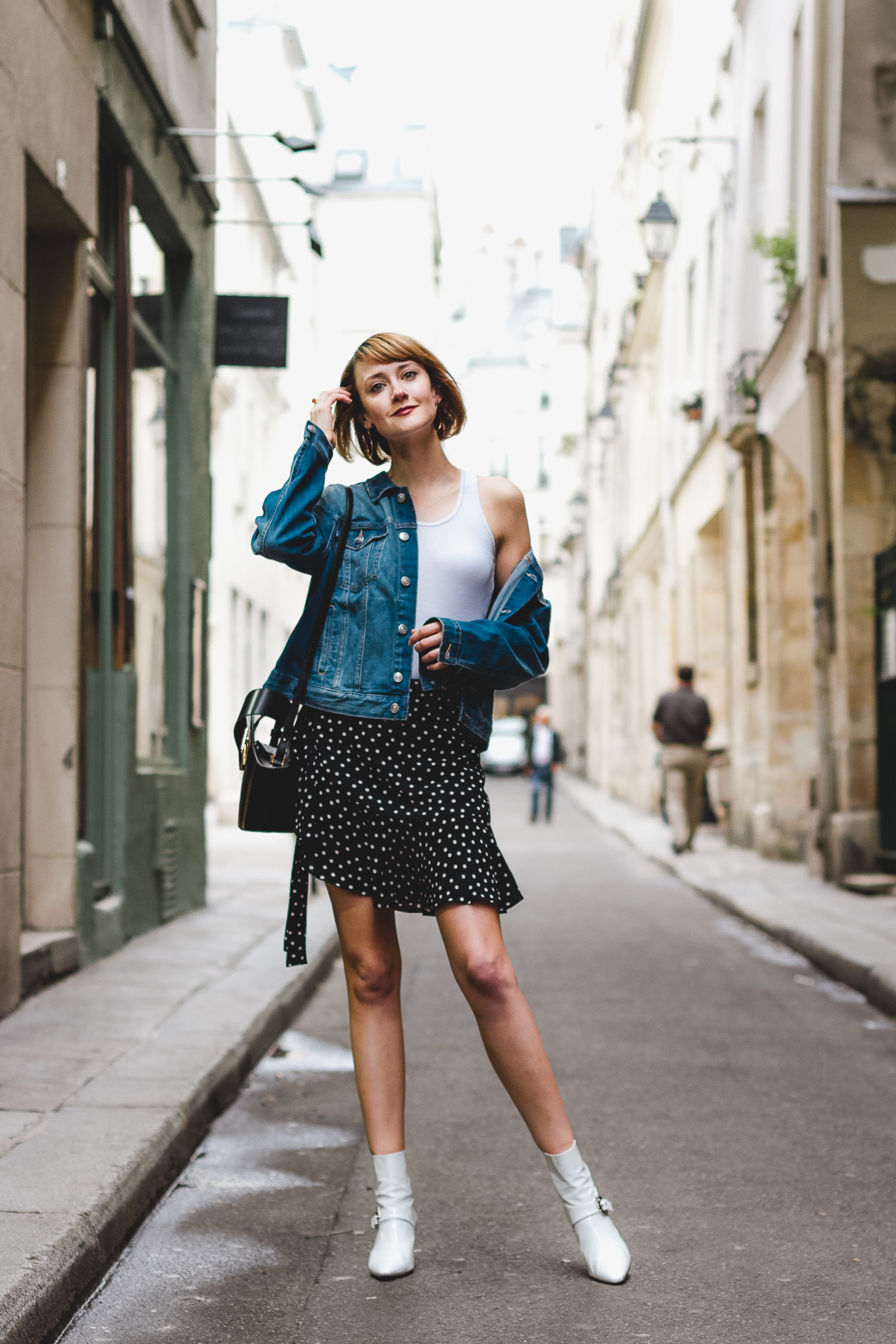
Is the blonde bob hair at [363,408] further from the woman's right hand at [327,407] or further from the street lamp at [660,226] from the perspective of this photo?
the street lamp at [660,226]

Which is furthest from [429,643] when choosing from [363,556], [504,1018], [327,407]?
[504,1018]

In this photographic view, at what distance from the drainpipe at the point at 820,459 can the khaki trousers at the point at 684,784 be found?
376cm

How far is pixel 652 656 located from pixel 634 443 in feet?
16.4

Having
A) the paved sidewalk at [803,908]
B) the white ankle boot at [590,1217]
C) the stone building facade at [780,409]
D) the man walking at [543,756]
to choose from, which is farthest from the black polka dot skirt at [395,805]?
the man walking at [543,756]

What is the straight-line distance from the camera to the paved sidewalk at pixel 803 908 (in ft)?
25.6

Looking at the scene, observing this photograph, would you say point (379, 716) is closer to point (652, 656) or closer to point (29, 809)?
point (29, 809)

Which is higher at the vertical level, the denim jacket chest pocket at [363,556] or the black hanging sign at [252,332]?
the black hanging sign at [252,332]

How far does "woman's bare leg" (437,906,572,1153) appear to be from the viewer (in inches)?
133

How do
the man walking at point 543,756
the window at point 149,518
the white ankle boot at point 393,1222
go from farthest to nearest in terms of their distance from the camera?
the man walking at point 543,756, the window at point 149,518, the white ankle boot at point 393,1222

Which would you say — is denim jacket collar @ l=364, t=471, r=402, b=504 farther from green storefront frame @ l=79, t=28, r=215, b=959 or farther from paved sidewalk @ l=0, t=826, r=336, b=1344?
green storefront frame @ l=79, t=28, r=215, b=959

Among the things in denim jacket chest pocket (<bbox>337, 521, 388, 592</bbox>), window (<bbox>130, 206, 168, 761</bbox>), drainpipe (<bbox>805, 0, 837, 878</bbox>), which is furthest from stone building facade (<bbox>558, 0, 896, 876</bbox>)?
denim jacket chest pocket (<bbox>337, 521, 388, 592</bbox>)

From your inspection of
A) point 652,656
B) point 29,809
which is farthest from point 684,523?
point 29,809

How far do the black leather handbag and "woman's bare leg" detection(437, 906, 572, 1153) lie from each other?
0.45 m

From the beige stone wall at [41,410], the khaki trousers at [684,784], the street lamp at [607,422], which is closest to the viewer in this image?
the beige stone wall at [41,410]
